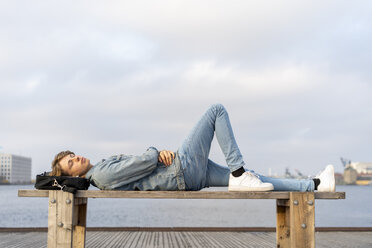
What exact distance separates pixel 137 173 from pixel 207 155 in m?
0.65

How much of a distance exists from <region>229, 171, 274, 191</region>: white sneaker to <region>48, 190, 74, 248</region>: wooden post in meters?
1.34

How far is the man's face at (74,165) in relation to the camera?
11.9 feet

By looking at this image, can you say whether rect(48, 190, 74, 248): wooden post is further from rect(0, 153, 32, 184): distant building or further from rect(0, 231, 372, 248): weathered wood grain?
rect(0, 153, 32, 184): distant building

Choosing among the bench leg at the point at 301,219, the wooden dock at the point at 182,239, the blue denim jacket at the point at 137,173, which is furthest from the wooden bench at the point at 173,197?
the wooden dock at the point at 182,239

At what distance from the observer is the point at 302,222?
11.1 ft

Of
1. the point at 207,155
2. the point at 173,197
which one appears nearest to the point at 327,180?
the point at 207,155

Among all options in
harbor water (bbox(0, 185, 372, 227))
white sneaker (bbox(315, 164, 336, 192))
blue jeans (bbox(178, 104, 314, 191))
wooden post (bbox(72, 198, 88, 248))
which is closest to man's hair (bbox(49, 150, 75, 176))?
wooden post (bbox(72, 198, 88, 248))

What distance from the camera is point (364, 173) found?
460 ft

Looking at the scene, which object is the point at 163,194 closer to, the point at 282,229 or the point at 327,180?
the point at 282,229

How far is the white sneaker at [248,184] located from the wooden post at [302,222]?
0.79 feet

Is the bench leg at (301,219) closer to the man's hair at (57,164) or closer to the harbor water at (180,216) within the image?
the man's hair at (57,164)

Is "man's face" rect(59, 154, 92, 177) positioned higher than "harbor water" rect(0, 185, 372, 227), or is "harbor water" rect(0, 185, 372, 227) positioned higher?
"man's face" rect(59, 154, 92, 177)

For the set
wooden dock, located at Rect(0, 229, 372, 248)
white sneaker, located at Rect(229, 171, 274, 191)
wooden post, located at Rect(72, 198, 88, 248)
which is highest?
white sneaker, located at Rect(229, 171, 274, 191)

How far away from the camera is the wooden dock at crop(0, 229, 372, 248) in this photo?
18.9 feet
